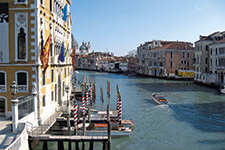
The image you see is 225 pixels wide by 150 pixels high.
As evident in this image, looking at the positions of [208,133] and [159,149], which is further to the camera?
[208,133]

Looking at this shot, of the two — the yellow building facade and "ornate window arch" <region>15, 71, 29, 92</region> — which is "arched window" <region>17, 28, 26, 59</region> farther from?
"ornate window arch" <region>15, 71, 29, 92</region>

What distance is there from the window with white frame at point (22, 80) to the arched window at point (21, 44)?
0.85 metres

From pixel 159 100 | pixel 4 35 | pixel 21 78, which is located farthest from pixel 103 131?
pixel 159 100

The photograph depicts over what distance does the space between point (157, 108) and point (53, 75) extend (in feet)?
31.8

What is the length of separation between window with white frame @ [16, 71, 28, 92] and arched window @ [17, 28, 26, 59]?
85 cm

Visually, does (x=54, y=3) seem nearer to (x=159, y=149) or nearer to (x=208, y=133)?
(x=159, y=149)

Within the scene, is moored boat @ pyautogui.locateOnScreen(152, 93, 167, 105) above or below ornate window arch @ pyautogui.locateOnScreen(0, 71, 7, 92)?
below

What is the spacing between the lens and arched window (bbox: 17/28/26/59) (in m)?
11.6

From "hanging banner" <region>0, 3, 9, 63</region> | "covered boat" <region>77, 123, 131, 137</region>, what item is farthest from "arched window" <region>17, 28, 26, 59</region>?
"covered boat" <region>77, 123, 131, 137</region>

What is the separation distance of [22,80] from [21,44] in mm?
1797

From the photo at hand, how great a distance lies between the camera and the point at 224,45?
33375 millimetres

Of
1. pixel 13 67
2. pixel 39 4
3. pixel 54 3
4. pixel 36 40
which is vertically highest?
pixel 54 3

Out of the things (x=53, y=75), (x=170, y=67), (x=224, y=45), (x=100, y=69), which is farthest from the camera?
(x=100, y=69)

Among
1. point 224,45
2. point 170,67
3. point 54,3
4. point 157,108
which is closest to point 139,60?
point 170,67
